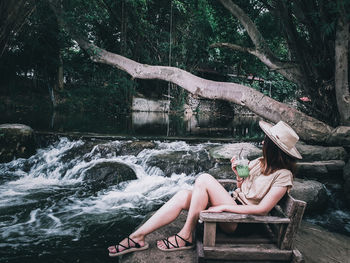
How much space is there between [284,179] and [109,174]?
5.37 meters

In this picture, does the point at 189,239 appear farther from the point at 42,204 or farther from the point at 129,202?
the point at 42,204

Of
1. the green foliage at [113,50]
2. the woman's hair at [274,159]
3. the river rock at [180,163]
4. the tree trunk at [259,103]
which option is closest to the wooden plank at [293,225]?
the woman's hair at [274,159]

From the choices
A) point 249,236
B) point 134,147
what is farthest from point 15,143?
point 249,236

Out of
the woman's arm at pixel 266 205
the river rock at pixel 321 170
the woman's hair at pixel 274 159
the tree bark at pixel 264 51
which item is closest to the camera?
the woman's arm at pixel 266 205

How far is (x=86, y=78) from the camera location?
83.2ft

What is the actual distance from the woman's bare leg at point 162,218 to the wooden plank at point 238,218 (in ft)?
1.59

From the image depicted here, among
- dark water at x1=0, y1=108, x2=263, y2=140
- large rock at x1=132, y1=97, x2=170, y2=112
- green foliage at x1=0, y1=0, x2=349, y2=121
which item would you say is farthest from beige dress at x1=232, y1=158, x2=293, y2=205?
large rock at x1=132, y1=97, x2=170, y2=112

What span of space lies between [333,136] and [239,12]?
468 cm

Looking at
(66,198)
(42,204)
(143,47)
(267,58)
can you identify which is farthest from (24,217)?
(143,47)

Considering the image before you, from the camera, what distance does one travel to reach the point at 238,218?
231 centimetres

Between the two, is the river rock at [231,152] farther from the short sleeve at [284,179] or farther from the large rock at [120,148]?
the short sleeve at [284,179]

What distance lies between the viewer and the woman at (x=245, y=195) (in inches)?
94.7

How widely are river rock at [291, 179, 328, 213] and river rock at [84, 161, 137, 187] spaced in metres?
4.06

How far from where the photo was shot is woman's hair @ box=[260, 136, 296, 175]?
2486mm
